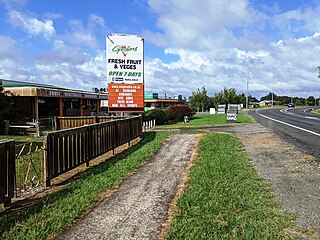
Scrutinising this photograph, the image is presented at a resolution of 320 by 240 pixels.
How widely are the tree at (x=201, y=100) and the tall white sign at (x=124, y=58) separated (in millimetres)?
55932

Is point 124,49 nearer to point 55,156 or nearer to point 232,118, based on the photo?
point 55,156

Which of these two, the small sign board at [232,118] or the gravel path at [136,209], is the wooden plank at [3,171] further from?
the small sign board at [232,118]

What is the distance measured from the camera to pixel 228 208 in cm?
488

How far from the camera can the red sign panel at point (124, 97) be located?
16.3 m

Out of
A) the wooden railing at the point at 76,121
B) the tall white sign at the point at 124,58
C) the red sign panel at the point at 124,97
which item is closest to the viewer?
the tall white sign at the point at 124,58

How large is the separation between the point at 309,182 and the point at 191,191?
2606 millimetres

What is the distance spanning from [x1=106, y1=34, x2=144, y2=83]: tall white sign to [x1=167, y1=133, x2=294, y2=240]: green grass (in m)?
9.42

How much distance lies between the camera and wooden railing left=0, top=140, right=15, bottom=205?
506 cm

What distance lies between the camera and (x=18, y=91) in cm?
2466

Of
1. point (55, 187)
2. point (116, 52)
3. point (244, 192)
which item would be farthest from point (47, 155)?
point (116, 52)

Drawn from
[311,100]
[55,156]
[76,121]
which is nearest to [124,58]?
[76,121]

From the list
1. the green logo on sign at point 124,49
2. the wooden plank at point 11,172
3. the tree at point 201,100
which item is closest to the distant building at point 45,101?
the green logo on sign at point 124,49

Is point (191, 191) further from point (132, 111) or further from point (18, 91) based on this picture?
point (18, 91)

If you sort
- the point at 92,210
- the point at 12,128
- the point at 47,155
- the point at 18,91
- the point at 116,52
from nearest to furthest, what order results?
the point at 92,210 → the point at 47,155 → the point at 116,52 → the point at 12,128 → the point at 18,91
